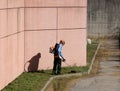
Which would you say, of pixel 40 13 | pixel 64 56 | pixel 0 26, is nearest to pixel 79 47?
pixel 64 56

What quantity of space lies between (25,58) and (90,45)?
525 inches

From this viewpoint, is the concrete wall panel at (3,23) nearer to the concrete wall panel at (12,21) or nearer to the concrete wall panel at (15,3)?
the concrete wall panel at (12,21)

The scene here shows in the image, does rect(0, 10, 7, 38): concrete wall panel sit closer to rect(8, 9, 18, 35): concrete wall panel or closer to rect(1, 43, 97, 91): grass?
rect(8, 9, 18, 35): concrete wall panel

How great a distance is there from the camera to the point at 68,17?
938 inches

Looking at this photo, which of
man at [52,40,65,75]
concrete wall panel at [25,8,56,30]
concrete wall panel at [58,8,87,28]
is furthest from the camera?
concrete wall panel at [58,8,87,28]

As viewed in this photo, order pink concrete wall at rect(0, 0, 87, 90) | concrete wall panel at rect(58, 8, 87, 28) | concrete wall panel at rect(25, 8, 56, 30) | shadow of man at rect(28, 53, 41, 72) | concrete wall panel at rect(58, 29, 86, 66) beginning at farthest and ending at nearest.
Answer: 1. concrete wall panel at rect(58, 29, 86, 66)
2. concrete wall panel at rect(58, 8, 87, 28)
3. shadow of man at rect(28, 53, 41, 72)
4. concrete wall panel at rect(25, 8, 56, 30)
5. pink concrete wall at rect(0, 0, 87, 90)

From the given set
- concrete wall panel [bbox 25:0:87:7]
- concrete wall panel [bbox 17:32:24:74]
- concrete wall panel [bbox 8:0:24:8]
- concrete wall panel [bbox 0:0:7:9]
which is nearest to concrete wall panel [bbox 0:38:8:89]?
concrete wall panel [bbox 0:0:7:9]

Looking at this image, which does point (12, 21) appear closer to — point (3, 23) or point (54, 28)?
point (3, 23)

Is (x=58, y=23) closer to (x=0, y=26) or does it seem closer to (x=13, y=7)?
(x=13, y=7)

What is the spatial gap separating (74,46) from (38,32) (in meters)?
2.36

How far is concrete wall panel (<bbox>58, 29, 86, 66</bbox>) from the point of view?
23.8 metres

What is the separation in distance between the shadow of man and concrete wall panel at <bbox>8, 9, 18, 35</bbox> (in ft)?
8.99

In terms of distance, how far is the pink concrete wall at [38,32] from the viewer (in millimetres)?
18828

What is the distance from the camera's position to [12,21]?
19406mm
